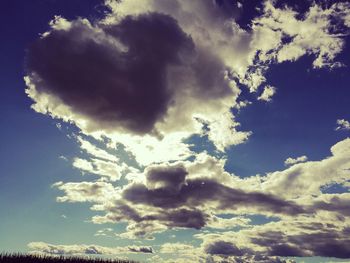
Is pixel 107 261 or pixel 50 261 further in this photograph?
pixel 107 261

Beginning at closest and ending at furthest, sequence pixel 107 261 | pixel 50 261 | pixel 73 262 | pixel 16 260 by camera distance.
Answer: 1. pixel 16 260
2. pixel 50 261
3. pixel 73 262
4. pixel 107 261

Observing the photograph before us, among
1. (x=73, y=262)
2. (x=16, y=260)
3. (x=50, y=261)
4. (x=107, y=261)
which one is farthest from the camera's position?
(x=107, y=261)

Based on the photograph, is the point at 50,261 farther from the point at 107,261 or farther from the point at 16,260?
the point at 107,261

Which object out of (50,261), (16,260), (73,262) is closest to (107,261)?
(73,262)

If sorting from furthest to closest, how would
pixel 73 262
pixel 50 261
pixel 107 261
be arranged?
pixel 107 261 → pixel 73 262 → pixel 50 261

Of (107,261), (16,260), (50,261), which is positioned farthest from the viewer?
(107,261)

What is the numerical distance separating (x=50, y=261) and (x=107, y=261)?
39553 millimetres

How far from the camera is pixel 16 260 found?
482 ft

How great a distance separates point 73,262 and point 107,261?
86.3ft

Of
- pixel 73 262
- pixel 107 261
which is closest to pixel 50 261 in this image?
pixel 73 262

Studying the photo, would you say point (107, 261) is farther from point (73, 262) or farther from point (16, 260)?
point (16, 260)

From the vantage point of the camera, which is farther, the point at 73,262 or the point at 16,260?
the point at 73,262

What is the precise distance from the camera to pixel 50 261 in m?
160

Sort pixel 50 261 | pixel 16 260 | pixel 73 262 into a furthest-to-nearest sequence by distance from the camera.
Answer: pixel 73 262
pixel 50 261
pixel 16 260
